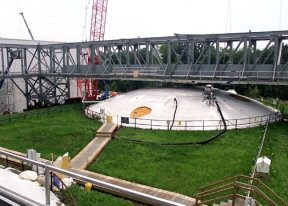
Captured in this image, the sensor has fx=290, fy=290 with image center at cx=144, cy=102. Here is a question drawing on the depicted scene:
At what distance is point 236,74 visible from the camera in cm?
3638

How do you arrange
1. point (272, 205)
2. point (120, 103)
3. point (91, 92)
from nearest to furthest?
point (272, 205)
point (120, 103)
point (91, 92)

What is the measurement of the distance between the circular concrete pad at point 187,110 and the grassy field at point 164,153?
1932 millimetres

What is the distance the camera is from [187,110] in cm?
3341

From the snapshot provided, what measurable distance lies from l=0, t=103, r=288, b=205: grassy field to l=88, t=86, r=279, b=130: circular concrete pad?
1.93 metres

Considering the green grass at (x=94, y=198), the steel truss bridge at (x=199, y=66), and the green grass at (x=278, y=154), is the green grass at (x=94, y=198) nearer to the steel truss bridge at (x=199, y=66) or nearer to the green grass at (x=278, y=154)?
the green grass at (x=278, y=154)

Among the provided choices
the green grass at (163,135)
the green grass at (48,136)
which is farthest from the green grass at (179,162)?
the green grass at (48,136)

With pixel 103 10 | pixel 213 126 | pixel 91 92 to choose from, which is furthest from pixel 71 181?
pixel 103 10

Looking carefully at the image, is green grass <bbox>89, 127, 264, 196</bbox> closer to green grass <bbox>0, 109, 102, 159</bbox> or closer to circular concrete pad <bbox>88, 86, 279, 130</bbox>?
green grass <bbox>0, 109, 102, 159</bbox>

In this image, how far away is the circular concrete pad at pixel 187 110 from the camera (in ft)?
102

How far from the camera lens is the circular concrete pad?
3123 cm

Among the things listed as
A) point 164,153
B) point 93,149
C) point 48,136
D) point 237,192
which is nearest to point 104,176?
point 93,149

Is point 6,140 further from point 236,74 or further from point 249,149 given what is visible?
point 236,74

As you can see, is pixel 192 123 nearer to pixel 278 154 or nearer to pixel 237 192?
pixel 278 154

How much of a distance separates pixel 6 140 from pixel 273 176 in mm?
22647
